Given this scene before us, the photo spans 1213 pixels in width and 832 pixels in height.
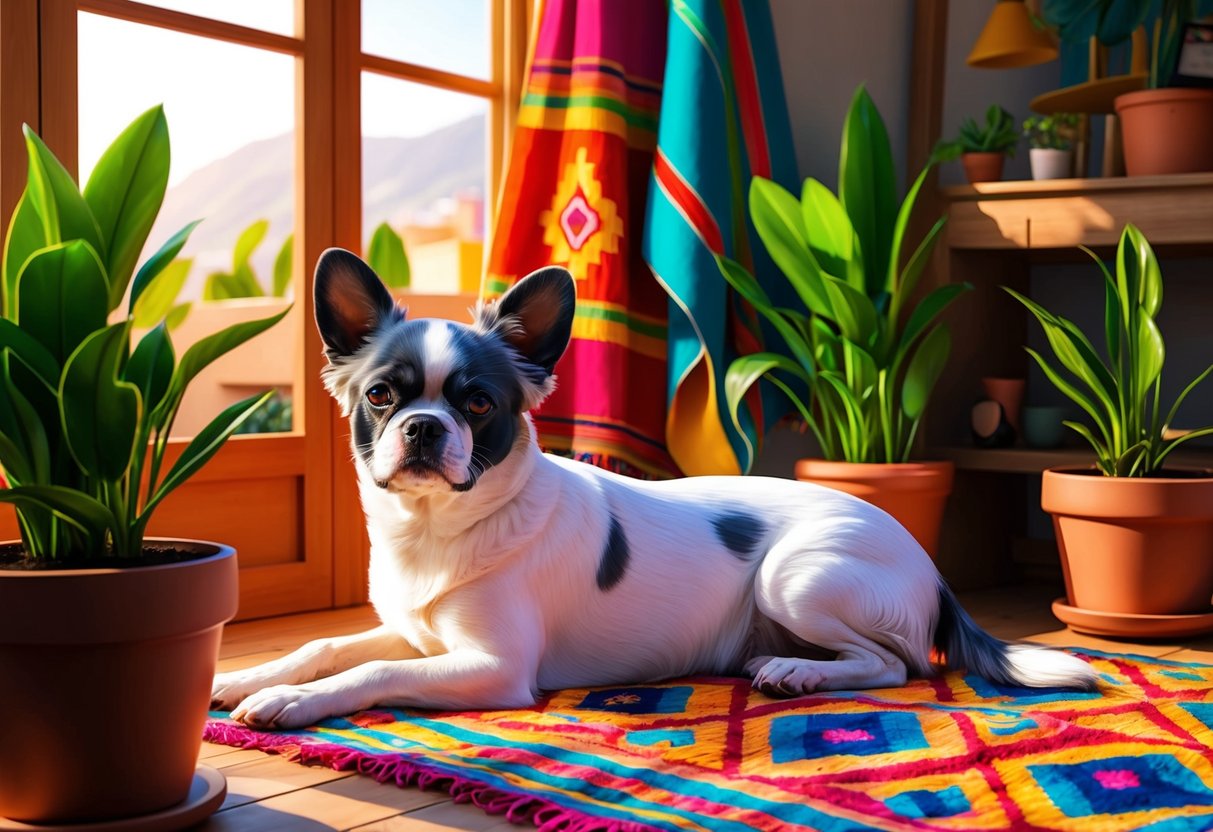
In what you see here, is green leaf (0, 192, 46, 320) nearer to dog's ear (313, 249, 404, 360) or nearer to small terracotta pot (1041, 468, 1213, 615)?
dog's ear (313, 249, 404, 360)

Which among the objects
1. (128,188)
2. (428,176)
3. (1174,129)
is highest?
(428,176)

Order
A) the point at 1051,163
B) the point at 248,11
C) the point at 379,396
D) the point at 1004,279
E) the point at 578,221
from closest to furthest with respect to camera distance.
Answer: the point at 379,396
the point at 248,11
the point at 578,221
the point at 1051,163
the point at 1004,279

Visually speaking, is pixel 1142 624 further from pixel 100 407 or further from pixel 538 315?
pixel 100 407

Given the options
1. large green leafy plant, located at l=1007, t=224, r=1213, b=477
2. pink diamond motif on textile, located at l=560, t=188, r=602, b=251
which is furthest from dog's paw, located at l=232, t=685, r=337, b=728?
large green leafy plant, located at l=1007, t=224, r=1213, b=477

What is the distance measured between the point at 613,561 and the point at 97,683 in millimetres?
880

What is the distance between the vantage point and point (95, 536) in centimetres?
129

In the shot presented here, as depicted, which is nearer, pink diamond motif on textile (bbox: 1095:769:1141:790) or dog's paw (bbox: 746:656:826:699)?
pink diamond motif on textile (bbox: 1095:769:1141:790)

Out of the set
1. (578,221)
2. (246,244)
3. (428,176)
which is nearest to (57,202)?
(578,221)

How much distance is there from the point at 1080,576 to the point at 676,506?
1038mm

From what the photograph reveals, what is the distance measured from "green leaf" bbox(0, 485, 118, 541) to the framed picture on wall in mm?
2647

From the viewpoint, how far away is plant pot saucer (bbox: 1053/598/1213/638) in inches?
97.7

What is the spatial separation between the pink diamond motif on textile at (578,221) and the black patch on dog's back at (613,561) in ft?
3.45

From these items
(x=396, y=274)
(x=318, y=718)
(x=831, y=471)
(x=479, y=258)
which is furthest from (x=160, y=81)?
(x=318, y=718)

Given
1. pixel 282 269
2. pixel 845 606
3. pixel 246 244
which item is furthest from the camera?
pixel 246 244
